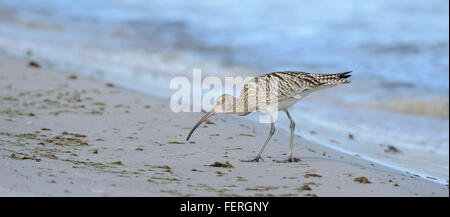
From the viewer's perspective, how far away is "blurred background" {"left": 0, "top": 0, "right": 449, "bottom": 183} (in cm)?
1006

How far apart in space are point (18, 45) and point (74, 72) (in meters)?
4.30

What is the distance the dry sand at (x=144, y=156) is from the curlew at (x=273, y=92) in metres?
0.45

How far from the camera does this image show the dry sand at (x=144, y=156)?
5270mm

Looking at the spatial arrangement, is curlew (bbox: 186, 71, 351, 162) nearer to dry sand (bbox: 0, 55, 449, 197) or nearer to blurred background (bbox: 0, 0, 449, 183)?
dry sand (bbox: 0, 55, 449, 197)

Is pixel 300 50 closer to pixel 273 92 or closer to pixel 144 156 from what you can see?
pixel 273 92

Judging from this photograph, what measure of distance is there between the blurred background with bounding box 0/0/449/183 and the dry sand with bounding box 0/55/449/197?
1.35 metres

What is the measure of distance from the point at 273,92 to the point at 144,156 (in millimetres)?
1420

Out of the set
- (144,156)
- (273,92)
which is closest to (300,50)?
(273,92)

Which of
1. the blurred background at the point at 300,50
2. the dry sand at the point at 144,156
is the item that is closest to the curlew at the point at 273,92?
the dry sand at the point at 144,156

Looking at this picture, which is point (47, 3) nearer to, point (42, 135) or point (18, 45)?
point (18, 45)

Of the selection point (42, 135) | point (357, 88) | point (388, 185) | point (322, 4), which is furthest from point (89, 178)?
point (322, 4)

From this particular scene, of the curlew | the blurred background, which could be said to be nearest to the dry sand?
the curlew

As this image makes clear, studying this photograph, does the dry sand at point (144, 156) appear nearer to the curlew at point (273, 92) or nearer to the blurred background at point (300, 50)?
the curlew at point (273, 92)

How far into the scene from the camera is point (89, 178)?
5340 mm
